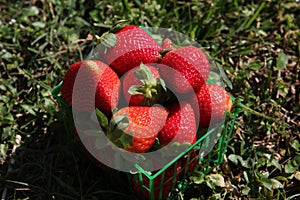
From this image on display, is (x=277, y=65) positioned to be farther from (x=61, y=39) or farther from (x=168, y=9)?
(x=61, y=39)

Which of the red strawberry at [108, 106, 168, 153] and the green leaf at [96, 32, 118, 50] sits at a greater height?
the green leaf at [96, 32, 118, 50]

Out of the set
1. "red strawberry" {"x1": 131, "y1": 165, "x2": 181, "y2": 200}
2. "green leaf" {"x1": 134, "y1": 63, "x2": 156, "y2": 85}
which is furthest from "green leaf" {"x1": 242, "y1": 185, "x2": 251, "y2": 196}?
"green leaf" {"x1": 134, "y1": 63, "x2": 156, "y2": 85}

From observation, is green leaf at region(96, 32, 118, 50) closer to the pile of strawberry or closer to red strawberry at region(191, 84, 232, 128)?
the pile of strawberry

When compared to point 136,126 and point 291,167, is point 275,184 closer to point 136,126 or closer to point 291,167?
point 291,167

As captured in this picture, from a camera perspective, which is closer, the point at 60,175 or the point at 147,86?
the point at 147,86

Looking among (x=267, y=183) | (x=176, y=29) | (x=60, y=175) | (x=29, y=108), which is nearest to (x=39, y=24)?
(x=29, y=108)

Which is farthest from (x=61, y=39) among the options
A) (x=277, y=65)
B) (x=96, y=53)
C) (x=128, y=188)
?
(x=277, y=65)
